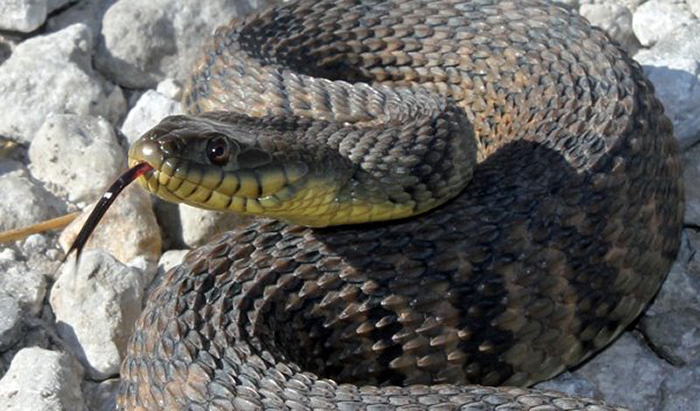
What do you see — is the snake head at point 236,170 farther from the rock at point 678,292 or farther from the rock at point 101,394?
the rock at point 678,292

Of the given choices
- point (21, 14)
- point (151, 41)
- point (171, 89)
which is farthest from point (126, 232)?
point (21, 14)

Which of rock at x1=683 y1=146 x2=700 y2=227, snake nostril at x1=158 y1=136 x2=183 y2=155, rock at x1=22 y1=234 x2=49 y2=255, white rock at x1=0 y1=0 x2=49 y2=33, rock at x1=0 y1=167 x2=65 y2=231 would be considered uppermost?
snake nostril at x1=158 y1=136 x2=183 y2=155

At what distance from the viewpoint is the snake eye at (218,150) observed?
202 inches

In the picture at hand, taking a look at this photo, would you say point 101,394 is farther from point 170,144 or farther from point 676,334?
point 676,334

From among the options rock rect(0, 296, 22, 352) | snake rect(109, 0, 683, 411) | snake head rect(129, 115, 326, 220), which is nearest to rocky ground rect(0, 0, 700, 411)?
rock rect(0, 296, 22, 352)

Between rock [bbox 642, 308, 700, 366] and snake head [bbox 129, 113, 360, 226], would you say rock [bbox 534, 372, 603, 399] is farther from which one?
snake head [bbox 129, 113, 360, 226]

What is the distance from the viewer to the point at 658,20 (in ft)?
23.4

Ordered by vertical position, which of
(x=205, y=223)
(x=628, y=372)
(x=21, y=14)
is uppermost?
(x=21, y=14)

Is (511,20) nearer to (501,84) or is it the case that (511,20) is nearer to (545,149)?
(501,84)

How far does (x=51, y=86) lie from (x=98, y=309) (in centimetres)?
169

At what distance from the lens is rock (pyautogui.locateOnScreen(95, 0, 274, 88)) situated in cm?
721

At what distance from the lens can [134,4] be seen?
23.9 feet

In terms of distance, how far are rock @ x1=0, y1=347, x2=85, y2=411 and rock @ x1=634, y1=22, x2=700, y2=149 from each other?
3051mm

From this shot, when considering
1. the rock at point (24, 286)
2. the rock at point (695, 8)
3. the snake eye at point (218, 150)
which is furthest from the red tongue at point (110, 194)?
the rock at point (695, 8)
